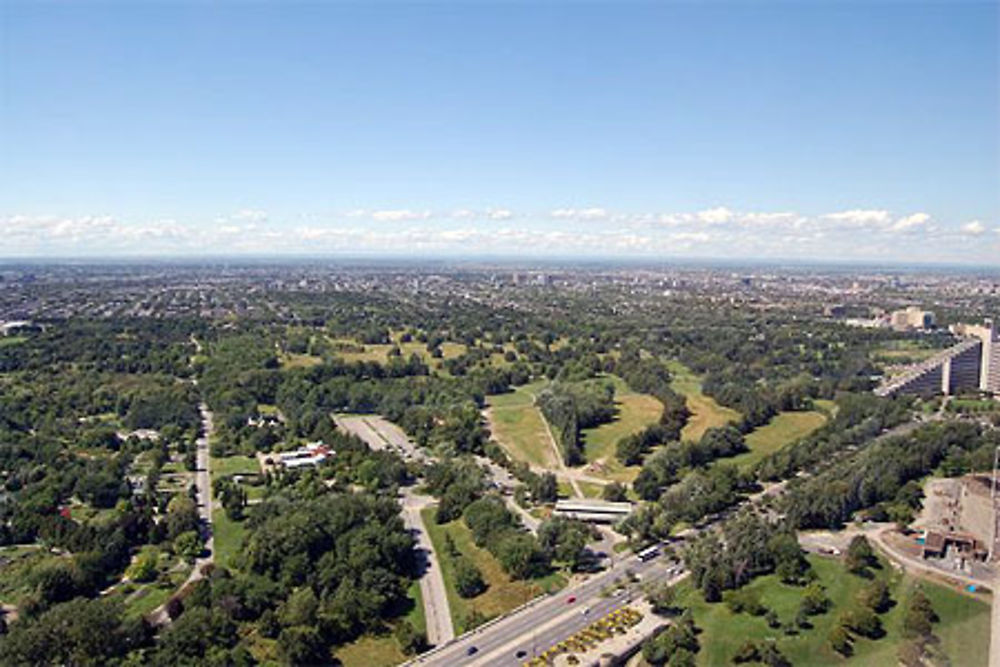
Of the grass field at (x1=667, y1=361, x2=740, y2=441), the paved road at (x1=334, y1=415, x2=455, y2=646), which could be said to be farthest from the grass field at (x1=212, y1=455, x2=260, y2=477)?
the grass field at (x1=667, y1=361, x2=740, y2=441)

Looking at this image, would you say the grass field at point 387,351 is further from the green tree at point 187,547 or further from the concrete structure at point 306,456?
the green tree at point 187,547

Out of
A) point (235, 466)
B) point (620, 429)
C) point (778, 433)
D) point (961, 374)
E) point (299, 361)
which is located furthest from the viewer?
point (299, 361)

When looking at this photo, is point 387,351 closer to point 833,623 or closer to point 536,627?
point 536,627

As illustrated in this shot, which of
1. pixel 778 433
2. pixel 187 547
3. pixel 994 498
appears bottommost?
pixel 778 433

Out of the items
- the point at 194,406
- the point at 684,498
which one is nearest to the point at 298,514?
the point at 684,498

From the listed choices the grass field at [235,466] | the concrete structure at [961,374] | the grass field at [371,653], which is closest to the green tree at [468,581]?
the grass field at [371,653]

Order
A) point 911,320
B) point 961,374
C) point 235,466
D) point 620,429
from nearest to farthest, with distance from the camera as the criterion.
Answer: point 235,466 → point 620,429 → point 961,374 → point 911,320

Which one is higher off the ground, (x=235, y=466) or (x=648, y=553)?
(x=648, y=553)

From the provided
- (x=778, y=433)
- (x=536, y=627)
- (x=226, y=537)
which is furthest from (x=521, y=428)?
(x=536, y=627)
